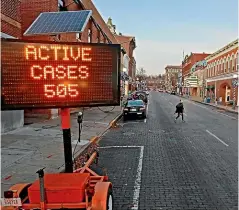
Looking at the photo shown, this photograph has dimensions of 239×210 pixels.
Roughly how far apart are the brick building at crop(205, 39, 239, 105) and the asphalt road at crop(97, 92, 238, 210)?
26.5 m

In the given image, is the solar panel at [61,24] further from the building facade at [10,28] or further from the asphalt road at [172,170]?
the asphalt road at [172,170]

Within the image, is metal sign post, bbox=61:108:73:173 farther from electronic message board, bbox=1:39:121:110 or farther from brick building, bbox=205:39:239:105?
brick building, bbox=205:39:239:105

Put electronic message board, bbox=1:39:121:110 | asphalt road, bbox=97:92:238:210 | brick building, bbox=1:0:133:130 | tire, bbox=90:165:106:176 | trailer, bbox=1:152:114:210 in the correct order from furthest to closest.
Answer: brick building, bbox=1:0:133:130 → tire, bbox=90:165:106:176 → asphalt road, bbox=97:92:238:210 → electronic message board, bbox=1:39:121:110 → trailer, bbox=1:152:114:210

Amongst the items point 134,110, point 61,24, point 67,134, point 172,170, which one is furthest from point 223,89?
point 67,134

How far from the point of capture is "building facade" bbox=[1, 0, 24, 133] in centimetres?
1281

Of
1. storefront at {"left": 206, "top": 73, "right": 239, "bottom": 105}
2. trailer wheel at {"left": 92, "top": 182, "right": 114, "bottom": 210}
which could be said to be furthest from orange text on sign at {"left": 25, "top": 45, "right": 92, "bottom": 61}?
storefront at {"left": 206, "top": 73, "right": 239, "bottom": 105}

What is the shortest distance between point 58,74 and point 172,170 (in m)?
4.58

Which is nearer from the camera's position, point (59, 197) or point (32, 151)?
point (59, 197)

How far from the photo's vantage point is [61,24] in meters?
10.9

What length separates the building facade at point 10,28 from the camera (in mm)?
12813

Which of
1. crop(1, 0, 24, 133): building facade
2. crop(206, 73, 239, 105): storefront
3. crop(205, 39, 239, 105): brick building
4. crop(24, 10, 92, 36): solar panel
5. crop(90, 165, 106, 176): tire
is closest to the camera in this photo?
crop(90, 165, 106, 176): tire

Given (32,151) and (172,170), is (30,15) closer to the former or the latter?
(32,151)

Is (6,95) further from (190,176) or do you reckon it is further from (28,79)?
(190,176)

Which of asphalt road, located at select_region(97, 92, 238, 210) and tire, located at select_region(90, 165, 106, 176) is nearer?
asphalt road, located at select_region(97, 92, 238, 210)
